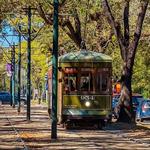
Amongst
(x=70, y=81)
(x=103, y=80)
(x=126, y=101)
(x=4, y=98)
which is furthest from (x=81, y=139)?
(x=4, y=98)

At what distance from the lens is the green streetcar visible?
29641 mm

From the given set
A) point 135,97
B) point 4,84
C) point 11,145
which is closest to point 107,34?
point 135,97

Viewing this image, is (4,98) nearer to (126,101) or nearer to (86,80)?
(126,101)

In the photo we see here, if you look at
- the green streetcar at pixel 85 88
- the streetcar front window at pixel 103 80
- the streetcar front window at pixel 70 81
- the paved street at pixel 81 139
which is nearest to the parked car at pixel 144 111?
the paved street at pixel 81 139

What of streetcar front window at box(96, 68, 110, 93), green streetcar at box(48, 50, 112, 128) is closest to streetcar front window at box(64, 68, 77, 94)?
green streetcar at box(48, 50, 112, 128)

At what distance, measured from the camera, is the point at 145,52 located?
58031 millimetres

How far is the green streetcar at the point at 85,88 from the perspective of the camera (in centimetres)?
2964

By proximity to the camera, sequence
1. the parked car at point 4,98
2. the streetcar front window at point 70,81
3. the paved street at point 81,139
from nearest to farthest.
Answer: the paved street at point 81,139 → the streetcar front window at point 70,81 → the parked car at point 4,98

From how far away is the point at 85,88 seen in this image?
1176 inches

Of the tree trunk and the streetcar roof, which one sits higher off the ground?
the streetcar roof

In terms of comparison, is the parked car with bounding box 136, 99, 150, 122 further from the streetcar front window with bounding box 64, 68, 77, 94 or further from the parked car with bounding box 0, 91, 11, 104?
the parked car with bounding box 0, 91, 11, 104

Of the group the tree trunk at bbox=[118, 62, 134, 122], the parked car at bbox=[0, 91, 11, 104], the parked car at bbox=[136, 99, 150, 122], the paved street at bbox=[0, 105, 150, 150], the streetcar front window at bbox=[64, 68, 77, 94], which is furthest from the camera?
the parked car at bbox=[0, 91, 11, 104]

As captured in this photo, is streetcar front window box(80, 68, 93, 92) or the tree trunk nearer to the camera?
streetcar front window box(80, 68, 93, 92)

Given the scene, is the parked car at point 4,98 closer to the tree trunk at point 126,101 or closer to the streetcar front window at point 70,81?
the tree trunk at point 126,101
